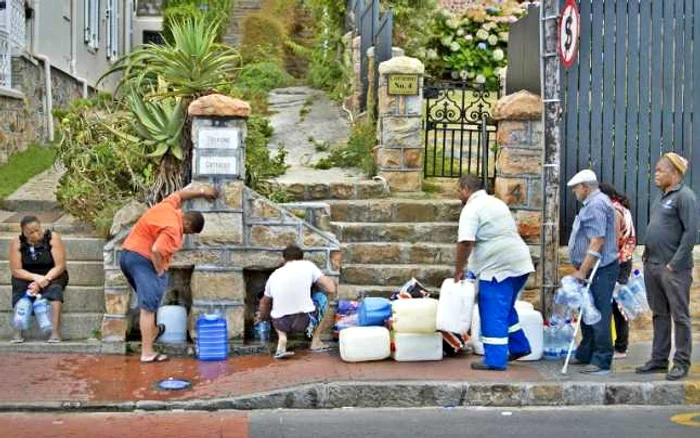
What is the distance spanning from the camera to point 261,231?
10.5 metres

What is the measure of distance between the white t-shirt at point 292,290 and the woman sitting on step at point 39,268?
2145 millimetres

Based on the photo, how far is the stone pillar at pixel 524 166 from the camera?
11156mm

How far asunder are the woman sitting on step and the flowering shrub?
34.8 ft

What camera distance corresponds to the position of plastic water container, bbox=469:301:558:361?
9.91m

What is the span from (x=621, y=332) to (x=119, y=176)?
5614 mm

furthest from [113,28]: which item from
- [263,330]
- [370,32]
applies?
[263,330]

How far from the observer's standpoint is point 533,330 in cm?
993

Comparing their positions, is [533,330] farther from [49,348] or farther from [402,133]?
[49,348]

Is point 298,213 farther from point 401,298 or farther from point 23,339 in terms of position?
point 23,339

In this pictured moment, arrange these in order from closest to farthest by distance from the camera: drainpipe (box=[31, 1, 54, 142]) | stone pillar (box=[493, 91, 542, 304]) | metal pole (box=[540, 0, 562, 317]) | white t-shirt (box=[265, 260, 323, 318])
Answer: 1. white t-shirt (box=[265, 260, 323, 318])
2. metal pole (box=[540, 0, 562, 317])
3. stone pillar (box=[493, 91, 542, 304])
4. drainpipe (box=[31, 1, 54, 142])

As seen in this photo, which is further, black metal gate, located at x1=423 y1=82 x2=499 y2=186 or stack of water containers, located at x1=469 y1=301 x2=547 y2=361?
black metal gate, located at x1=423 y1=82 x2=499 y2=186

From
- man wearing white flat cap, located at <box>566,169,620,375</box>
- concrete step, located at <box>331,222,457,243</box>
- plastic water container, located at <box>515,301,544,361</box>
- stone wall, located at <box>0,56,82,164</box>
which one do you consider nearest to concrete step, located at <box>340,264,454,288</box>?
concrete step, located at <box>331,222,457,243</box>

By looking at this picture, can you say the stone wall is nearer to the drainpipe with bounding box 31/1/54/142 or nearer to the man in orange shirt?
the drainpipe with bounding box 31/1/54/142

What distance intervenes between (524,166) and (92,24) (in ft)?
46.5
